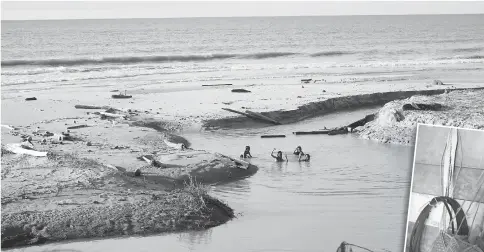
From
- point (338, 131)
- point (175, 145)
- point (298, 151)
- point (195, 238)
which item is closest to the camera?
point (195, 238)

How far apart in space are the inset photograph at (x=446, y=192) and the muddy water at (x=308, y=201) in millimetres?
3262

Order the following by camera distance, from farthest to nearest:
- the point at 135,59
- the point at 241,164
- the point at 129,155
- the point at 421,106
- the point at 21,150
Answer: the point at 135,59
the point at 421,106
the point at 129,155
the point at 241,164
the point at 21,150

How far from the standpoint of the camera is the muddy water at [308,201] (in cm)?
1189

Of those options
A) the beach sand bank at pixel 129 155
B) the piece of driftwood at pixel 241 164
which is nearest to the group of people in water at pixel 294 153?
the beach sand bank at pixel 129 155

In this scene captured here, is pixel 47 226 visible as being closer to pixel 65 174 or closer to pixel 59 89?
pixel 65 174

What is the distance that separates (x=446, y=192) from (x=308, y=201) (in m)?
11.4

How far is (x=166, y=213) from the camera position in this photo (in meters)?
13.1

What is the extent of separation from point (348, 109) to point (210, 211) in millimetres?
17925

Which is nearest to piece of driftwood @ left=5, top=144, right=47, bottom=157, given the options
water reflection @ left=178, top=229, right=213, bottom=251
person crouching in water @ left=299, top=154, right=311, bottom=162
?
water reflection @ left=178, top=229, right=213, bottom=251

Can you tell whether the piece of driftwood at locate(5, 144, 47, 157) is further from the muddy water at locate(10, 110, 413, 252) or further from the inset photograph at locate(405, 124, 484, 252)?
the inset photograph at locate(405, 124, 484, 252)

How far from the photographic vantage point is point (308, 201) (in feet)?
48.9

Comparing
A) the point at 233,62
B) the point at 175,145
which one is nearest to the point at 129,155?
the point at 175,145

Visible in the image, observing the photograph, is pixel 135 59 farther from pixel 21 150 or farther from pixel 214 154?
pixel 21 150

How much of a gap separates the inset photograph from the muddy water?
326 centimetres
